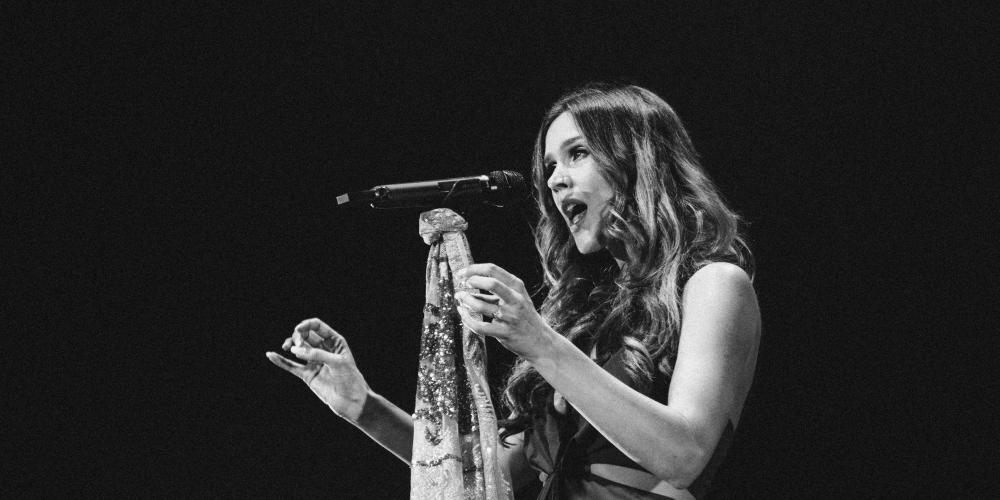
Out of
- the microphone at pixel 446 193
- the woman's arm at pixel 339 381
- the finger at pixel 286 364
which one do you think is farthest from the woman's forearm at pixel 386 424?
the microphone at pixel 446 193

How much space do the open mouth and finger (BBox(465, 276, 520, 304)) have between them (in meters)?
0.55

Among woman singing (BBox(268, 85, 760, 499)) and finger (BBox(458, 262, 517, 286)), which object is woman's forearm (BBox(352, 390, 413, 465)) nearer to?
woman singing (BBox(268, 85, 760, 499))

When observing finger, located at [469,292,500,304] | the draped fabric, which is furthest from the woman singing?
the draped fabric

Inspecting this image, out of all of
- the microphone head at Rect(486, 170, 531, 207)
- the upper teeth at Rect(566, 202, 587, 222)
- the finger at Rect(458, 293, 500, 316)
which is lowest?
the upper teeth at Rect(566, 202, 587, 222)

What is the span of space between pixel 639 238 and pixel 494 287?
1.84 ft

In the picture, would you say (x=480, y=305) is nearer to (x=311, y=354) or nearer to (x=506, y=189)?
(x=506, y=189)

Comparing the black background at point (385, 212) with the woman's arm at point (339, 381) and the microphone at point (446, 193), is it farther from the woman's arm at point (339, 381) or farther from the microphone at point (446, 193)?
the microphone at point (446, 193)

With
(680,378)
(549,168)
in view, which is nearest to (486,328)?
(680,378)

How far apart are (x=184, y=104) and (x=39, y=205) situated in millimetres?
501

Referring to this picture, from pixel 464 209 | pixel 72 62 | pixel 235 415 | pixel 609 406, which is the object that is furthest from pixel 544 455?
pixel 72 62

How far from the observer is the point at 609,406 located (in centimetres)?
122

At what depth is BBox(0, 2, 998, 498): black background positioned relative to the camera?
241 cm

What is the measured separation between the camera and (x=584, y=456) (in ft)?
4.95

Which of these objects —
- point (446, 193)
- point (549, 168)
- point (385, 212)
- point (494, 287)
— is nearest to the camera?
point (494, 287)
